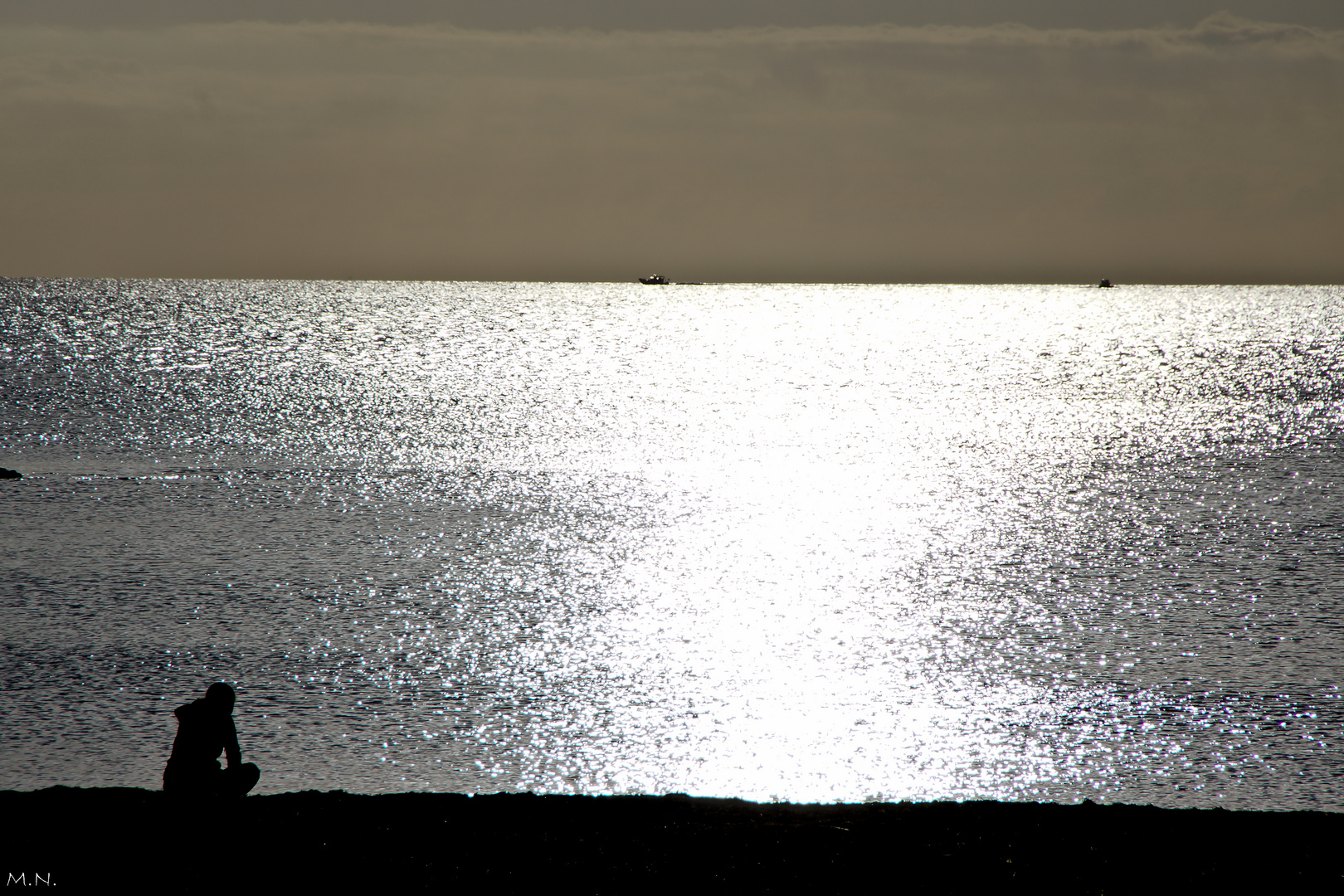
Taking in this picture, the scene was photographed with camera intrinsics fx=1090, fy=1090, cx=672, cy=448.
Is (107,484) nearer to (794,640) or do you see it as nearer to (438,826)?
(794,640)

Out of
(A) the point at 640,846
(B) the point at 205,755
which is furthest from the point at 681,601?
(B) the point at 205,755

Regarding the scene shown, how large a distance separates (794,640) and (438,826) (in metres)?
24.8

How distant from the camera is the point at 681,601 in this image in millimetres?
42375

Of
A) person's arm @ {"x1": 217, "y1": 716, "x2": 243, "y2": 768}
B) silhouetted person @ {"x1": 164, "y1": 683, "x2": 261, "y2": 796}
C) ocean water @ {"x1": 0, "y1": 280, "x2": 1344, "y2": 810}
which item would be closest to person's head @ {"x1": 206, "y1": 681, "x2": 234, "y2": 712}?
silhouetted person @ {"x1": 164, "y1": 683, "x2": 261, "y2": 796}

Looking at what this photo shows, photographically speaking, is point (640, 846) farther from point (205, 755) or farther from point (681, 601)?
point (681, 601)

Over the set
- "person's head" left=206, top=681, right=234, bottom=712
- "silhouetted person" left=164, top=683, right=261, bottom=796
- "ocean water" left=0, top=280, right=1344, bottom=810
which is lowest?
"silhouetted person" left=164, top=683, right=261, bottom=796

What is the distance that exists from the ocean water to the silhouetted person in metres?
11.0

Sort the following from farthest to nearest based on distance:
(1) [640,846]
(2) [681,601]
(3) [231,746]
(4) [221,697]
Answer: (2) [681,601] → (1) [640,846] → (3) [231,746] → (4) [221,697]

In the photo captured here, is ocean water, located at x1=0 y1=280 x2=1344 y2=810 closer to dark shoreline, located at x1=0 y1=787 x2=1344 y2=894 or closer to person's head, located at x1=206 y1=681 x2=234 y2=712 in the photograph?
dark shoreline, located at x1=0 y1=787 x2=1344 y2=894

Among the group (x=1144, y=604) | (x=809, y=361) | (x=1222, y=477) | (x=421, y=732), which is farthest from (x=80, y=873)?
(x=809, y=361)

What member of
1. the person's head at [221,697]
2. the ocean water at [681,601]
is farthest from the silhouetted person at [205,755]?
the ocean water at [681,601]

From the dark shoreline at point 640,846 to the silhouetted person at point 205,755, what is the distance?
20 centimetres

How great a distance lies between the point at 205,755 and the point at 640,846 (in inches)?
181

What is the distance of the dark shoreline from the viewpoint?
10.8m
